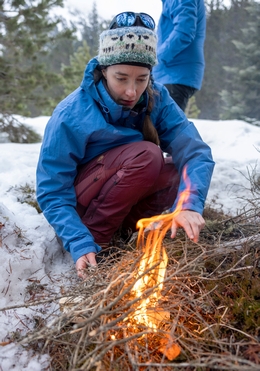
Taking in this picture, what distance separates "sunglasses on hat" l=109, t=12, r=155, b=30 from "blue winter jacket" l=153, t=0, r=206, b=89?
1.49 metres

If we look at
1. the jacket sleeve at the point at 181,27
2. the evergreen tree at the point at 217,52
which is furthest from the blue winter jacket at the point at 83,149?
the evergreen tree at the point at 217,52

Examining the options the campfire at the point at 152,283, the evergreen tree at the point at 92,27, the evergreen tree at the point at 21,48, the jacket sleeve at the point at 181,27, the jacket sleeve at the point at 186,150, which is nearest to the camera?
the campfire at the point at 152,283

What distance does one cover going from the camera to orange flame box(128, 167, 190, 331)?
62.9 inches

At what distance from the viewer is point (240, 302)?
1.78m

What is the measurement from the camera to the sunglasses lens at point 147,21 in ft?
8.02

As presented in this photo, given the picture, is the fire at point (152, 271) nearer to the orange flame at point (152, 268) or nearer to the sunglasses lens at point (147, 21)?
the orange flame at point (152, 268)

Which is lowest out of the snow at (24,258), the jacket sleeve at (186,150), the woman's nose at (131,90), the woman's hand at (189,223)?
the snow at (24,258)

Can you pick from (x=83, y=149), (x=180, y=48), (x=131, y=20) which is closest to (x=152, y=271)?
(x=83, y=149)

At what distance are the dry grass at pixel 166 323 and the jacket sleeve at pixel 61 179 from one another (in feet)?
1.36

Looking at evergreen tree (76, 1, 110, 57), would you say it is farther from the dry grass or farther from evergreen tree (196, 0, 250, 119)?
the dry grass

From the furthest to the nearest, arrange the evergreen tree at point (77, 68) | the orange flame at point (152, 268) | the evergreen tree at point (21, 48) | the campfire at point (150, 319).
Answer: the evergreen tree at point (77, 68)
the evergreen tree at point (21, 48)
the orange flame at point (152, 268)
the campfire at point (150, 319)

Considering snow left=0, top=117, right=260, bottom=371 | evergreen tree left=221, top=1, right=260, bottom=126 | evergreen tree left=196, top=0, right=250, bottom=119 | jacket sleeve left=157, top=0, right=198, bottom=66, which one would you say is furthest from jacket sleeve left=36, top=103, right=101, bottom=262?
evergreen tree left=196, top=0, right=250, bottom=119

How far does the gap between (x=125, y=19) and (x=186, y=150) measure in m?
1.11

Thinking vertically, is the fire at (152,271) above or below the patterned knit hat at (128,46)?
below
